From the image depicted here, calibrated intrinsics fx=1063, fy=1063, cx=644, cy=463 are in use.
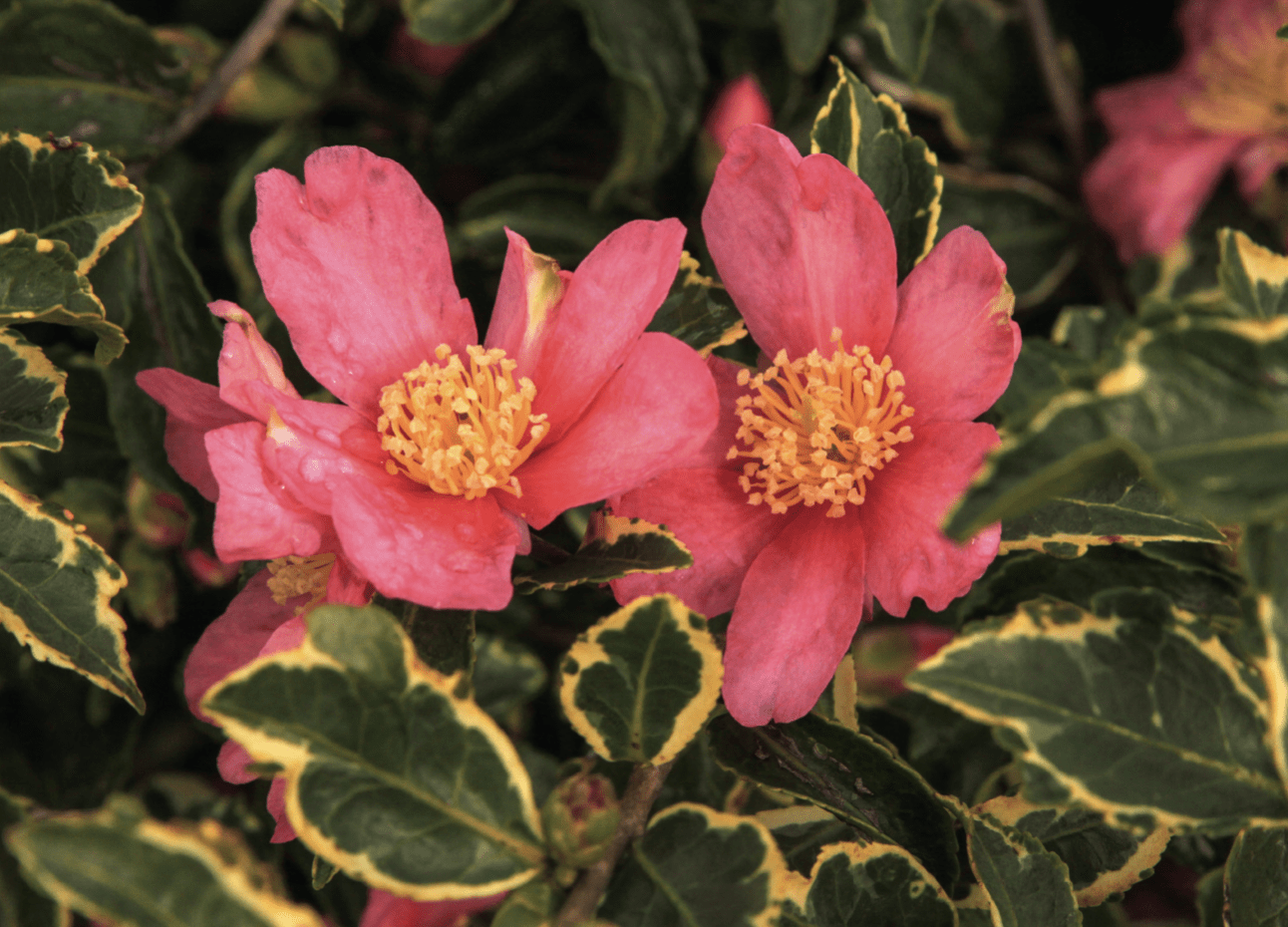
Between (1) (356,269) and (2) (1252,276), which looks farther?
(1) (356,269)

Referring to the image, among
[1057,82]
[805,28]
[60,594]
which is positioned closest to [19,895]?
[60,594]

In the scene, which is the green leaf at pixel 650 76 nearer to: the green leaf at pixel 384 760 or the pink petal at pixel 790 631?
the pink petal at pixel 790 631

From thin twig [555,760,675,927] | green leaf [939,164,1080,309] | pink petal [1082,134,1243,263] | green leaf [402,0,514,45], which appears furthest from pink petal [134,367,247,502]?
pink petal [1082,134,1243,263]

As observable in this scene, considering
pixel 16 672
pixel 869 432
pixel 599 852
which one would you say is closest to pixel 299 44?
pixel 16 672

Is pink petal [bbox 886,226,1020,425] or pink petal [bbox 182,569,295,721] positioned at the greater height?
pink petal [bbox 886,226,1020,425]

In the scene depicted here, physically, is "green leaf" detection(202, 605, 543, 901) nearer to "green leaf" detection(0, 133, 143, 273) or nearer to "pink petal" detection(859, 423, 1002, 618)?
"pink petal" detection(859, 423, 1002, 618)

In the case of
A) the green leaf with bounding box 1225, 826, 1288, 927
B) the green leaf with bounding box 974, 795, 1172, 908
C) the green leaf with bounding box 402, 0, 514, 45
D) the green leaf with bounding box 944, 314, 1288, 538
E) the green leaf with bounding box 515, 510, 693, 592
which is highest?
the green leaf with bounding box 944, 314, 1288, 538

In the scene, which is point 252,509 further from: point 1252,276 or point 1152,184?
point 1152,184
